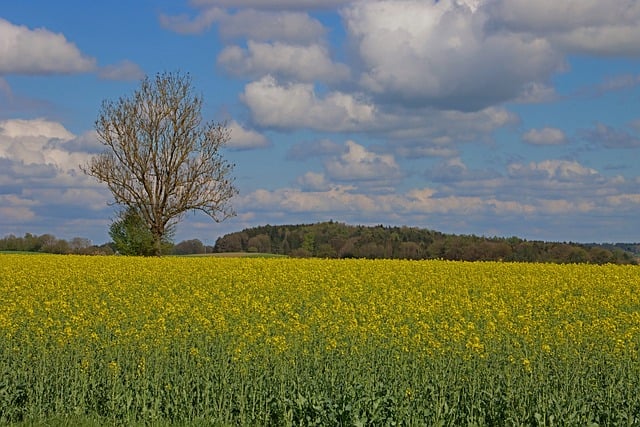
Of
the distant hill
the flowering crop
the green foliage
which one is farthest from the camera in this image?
the green foliage

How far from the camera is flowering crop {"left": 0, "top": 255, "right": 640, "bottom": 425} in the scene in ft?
36.0

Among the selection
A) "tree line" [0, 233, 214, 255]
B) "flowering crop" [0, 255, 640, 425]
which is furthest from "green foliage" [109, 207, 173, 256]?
"flowering crop" [0, 255, 640, 425]

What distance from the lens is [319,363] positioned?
12.7m

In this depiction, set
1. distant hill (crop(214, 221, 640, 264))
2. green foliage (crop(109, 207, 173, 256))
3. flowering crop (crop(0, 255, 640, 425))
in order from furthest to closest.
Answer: green foliage (crop(109, 207, 173, 256)) < distant hill (crop(214, 221, 640, 264)) < flowering crop (crop(0, 255, 640, 425))

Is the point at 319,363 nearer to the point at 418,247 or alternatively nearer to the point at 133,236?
the point at 418,247

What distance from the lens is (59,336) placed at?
47.3 feet

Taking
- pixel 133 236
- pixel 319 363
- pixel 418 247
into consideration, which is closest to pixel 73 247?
pixel 133 236

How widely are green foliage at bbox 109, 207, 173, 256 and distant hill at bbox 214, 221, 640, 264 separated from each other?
25.5ft

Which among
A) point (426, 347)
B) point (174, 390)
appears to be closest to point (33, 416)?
point (174, 390)

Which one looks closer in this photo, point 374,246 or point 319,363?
point 319,363

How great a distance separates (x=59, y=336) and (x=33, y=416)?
9.82ft

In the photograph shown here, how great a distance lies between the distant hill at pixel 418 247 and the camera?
36781 mm

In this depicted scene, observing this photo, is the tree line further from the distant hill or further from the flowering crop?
the flowering crop

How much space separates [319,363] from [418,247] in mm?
28380
